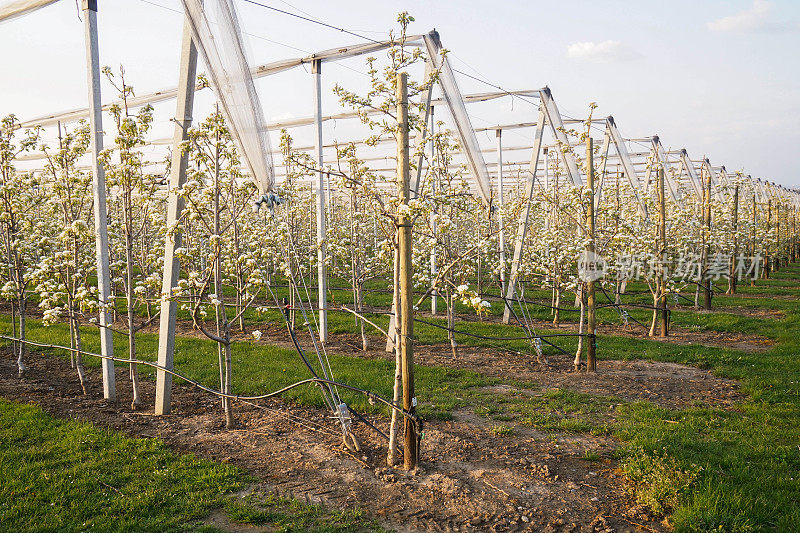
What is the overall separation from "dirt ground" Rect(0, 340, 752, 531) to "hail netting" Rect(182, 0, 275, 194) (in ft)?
10.7

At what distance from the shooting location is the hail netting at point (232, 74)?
5594mm

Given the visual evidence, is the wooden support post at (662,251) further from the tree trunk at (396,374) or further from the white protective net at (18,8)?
the white protective net at (18,8)

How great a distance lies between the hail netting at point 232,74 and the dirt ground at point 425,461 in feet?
→ 10.7

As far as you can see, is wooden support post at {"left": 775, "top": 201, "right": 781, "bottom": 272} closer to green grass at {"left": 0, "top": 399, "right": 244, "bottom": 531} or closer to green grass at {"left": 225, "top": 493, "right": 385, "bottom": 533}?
green grass at {"left": 225, "top": 493, "right": 385, "bottom": 533}

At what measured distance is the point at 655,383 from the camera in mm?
8805

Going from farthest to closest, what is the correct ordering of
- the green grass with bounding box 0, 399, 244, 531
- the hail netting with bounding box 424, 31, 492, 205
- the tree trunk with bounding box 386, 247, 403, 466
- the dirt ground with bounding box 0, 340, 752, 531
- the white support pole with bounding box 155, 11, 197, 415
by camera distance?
1. the hail netting with bounding box 424, 31, 492, 205
2. the white support pole with bounding box 155, 11, 197, 415
3. the tree trunk with bounding box 386, 247, 403, 466
4. the dirt ground with bounding box 0, 340, 752, 531
5. the green grass with bounding box 0, 399, 244, 531

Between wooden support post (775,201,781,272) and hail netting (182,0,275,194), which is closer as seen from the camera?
hail netting (182,0,275,194)

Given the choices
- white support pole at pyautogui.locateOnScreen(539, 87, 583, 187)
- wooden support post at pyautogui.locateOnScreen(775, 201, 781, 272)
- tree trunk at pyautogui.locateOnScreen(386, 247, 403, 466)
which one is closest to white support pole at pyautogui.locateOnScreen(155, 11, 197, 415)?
tree trunk at pyautogui.locateOnScreen(386, 247, 403, 466)

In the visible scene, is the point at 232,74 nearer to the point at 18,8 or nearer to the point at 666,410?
the point at 18,8

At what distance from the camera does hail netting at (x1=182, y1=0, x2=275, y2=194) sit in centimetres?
559

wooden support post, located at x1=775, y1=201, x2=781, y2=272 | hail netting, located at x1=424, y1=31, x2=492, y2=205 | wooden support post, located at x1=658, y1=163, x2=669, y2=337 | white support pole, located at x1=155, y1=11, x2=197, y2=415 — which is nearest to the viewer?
white support pole, located at x1=155, y1=11, x2=197, y2=415

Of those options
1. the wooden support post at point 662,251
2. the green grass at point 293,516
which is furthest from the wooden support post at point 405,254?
the wooden support post at point 662,251

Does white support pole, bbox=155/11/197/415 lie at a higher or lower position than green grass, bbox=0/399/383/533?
higher

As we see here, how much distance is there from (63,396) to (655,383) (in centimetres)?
965
